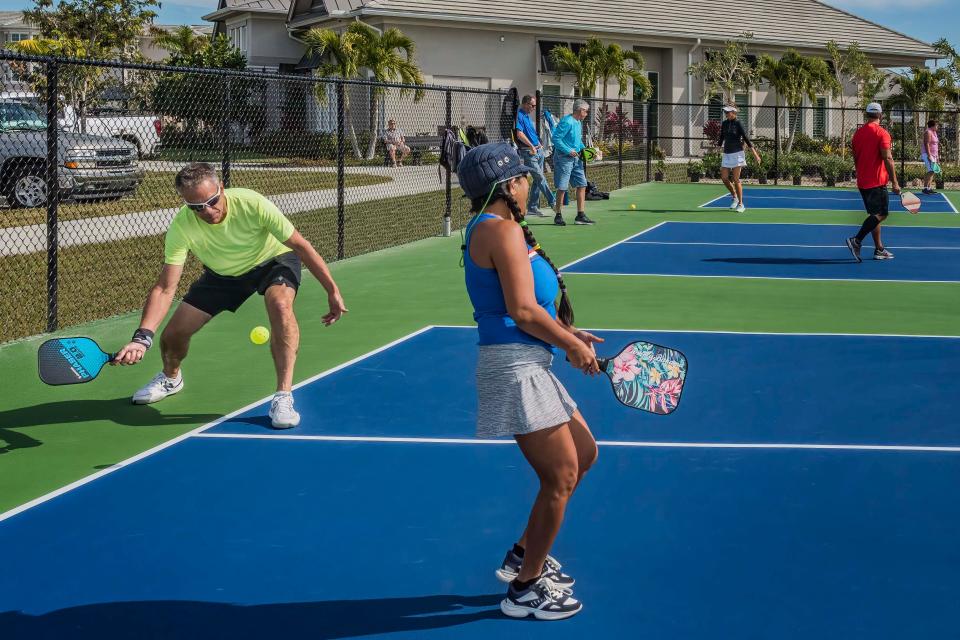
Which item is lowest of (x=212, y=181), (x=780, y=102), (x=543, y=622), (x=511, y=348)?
(x=543, y=622)

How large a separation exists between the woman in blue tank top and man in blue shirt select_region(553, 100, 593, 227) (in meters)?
15.8

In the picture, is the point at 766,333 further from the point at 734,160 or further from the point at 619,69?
the point at 619,69

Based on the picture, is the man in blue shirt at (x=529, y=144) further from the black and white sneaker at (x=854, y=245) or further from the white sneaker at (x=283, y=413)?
the white sneaker at (x=283, y=413)

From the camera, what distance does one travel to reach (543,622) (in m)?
4.60

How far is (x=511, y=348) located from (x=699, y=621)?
1.24m

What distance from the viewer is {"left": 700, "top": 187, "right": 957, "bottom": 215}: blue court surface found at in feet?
83.8

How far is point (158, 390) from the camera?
8.24m

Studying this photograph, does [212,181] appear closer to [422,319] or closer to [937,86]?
[422,319]

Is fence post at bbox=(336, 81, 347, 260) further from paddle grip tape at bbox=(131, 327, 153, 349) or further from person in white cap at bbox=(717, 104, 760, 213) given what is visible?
person in white cap at bbox=(717, 104, 760, 213)

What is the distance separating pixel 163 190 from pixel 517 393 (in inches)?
796

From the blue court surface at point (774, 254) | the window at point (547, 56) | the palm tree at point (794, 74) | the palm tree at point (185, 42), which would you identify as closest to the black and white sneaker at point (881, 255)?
the blue court surface at point (774, 254)

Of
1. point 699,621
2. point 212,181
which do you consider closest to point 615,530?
point 699,621

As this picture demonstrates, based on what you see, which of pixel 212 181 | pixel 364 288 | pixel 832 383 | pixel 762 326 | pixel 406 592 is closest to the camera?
pixel 406 592

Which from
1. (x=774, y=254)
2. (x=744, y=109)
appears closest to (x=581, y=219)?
(x=774, y=254)
